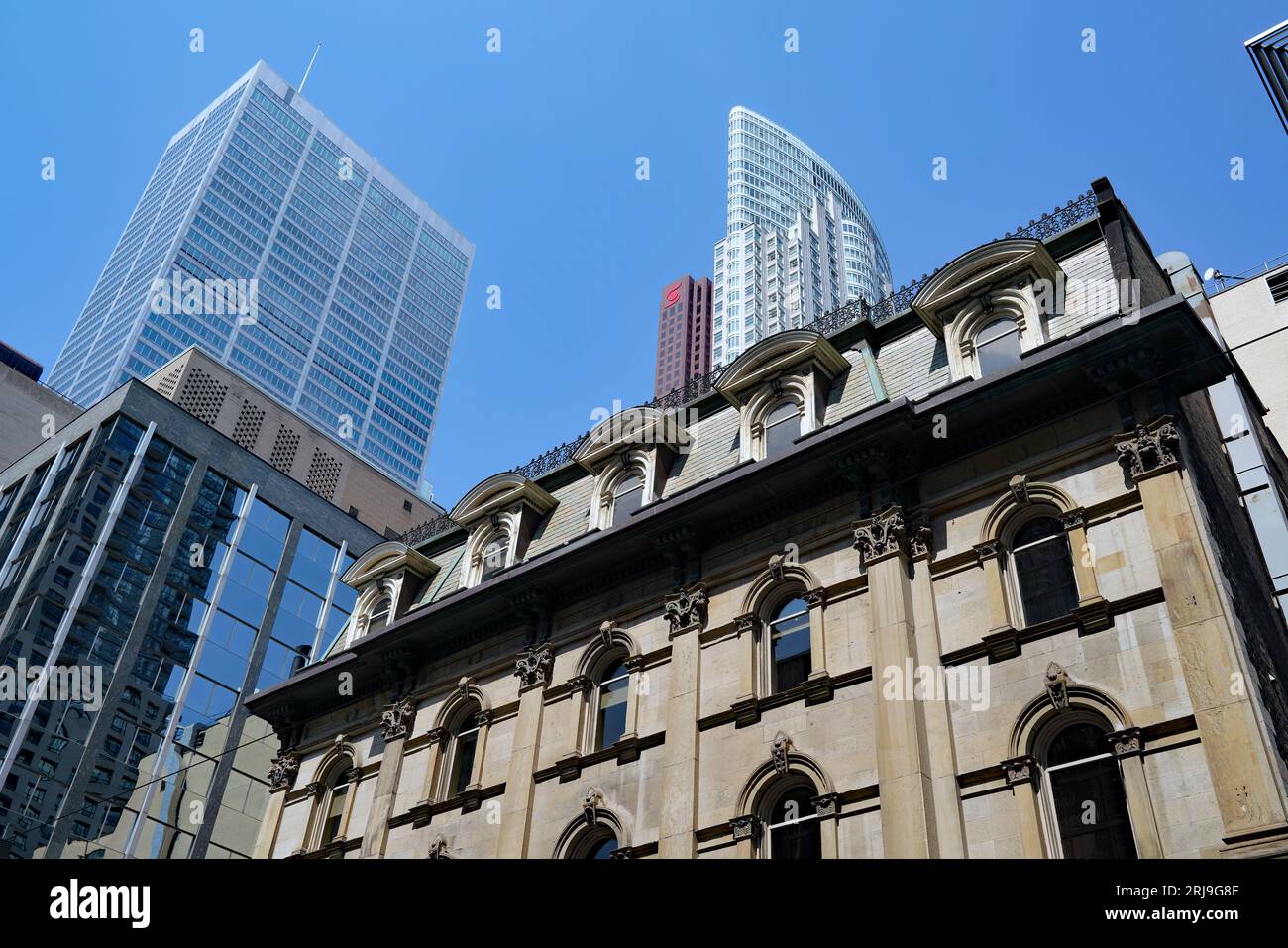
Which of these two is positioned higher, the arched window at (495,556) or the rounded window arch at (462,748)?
the arched window at (495,556)

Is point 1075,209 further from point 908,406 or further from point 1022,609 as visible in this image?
point 1022,609

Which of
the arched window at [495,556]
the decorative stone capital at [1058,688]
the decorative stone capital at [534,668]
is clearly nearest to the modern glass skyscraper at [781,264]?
the arched window at [495,556]

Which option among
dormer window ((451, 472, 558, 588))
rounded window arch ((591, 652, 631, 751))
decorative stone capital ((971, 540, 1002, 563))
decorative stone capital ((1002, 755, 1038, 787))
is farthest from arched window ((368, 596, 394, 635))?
decorative stone capital ((1002, 755, 1038, 787))

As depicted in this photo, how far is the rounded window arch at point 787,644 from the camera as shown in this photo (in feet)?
69.7

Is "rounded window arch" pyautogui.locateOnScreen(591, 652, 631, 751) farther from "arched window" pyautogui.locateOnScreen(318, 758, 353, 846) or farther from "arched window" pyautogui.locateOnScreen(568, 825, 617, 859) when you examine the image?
"arched window" pyautogui.locateOnScreen(318, 758, 353, 846)

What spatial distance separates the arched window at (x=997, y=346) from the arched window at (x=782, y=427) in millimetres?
4090

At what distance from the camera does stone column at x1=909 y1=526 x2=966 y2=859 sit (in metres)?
17.2

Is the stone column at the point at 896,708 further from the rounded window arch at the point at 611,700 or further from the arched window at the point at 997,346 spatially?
the rounded window arch at the point at 611,700

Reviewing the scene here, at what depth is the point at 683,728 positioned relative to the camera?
2161 centimetres

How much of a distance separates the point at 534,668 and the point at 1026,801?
12073mm

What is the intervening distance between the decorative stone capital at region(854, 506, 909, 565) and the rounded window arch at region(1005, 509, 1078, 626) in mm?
1903

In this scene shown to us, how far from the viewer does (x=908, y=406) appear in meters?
21.1

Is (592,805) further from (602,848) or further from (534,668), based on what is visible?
(534,668)
